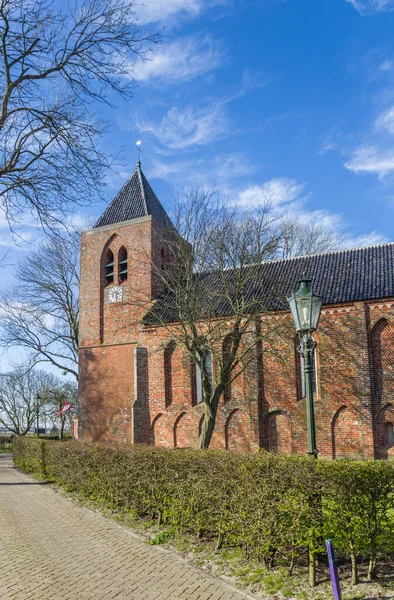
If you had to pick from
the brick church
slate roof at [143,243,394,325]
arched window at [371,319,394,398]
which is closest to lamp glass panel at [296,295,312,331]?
the brick church

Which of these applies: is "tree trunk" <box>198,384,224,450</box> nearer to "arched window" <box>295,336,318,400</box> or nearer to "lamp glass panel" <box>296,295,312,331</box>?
"arched window" <box>295,336,318,400</box>

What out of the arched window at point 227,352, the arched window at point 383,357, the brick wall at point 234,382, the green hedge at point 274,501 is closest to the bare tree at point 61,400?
the brick wall at point 234,382

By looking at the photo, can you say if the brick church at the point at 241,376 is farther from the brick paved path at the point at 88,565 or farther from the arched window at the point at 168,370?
the brick paved path at the point at 88,565

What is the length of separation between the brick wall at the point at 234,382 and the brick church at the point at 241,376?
0.13ft

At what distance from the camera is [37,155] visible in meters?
9.80

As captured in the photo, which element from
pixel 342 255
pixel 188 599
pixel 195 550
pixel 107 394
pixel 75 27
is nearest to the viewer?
pixel 188 599

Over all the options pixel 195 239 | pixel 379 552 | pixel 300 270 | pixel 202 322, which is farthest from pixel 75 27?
pixel 300 270

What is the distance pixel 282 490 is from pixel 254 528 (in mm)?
692

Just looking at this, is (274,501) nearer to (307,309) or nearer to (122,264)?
(307,309)

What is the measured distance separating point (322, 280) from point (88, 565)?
16.5 meters

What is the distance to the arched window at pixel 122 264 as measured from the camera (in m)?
25.9

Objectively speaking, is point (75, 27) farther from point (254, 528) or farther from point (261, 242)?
point (261, 242)

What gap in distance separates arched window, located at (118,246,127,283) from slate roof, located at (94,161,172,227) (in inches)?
62.6

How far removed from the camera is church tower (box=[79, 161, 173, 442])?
24.4m
